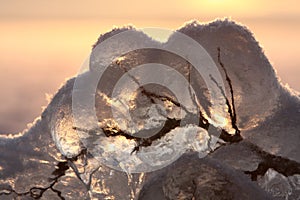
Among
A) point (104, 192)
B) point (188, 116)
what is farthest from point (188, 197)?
point (104, 192)

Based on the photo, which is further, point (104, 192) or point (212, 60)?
point (104, 192)

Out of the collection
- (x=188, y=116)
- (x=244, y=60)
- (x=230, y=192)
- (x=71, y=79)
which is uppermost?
(x=71, y=79)

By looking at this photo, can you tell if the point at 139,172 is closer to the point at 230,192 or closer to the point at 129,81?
the point at 129,81

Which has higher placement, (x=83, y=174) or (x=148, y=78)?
(x=148, y=78)

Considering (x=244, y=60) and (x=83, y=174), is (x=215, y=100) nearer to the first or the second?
(x=244, y=60)

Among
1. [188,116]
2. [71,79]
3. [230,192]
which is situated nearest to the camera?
[230,192]

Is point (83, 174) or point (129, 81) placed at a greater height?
point (129, 81)

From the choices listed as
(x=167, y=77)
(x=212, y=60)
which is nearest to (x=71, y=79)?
(x=167, y=77)

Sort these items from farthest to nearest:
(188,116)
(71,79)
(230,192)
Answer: (71,79), (188,116), (230,192)

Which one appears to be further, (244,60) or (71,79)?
(71,79)
